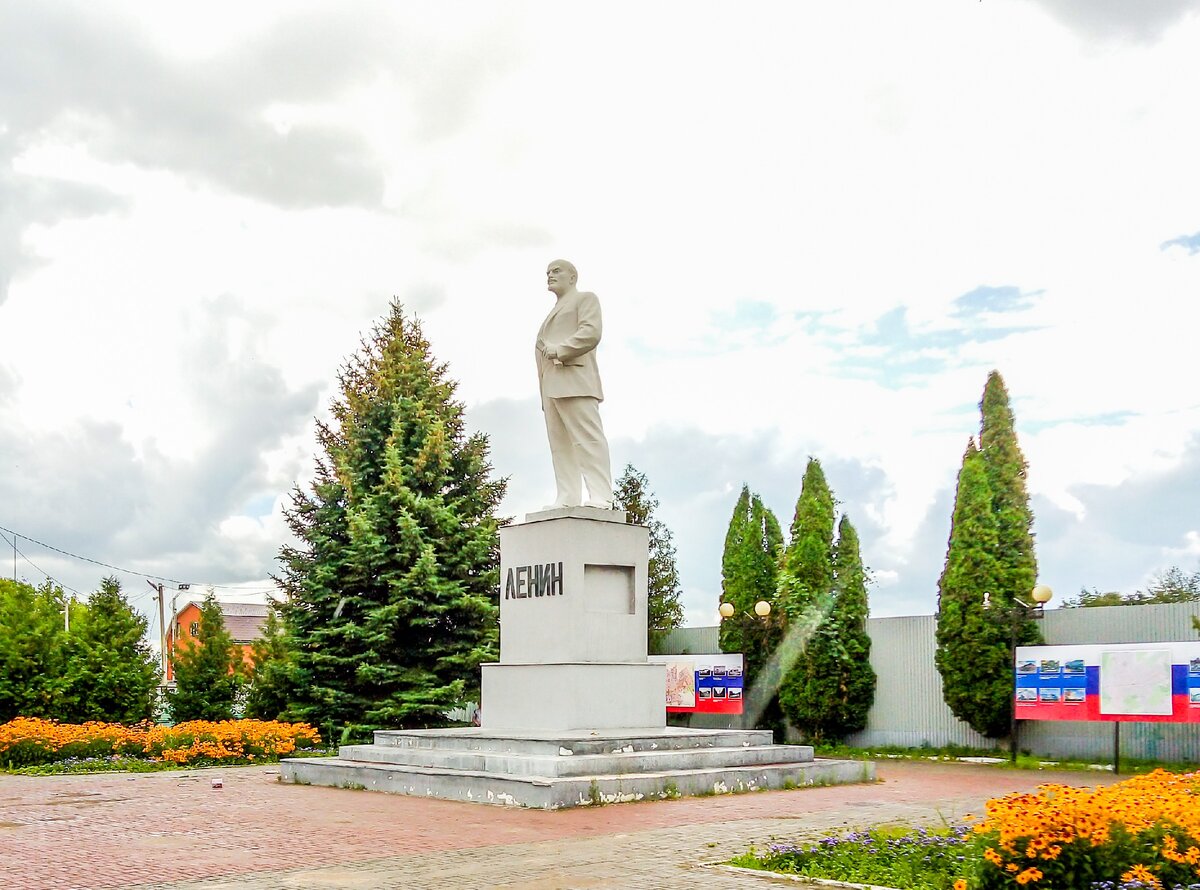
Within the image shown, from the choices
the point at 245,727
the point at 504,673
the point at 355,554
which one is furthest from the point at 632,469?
the point at 504,673

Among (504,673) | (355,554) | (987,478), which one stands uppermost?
(987,478)

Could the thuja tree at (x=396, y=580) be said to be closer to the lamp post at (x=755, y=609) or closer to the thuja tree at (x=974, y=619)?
the lamp post at (x=755, y=609)

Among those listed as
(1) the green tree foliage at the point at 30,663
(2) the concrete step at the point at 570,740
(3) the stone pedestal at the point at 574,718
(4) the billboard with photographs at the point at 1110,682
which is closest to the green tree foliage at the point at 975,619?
(4) the billboard with photographs at the point at 1110,682

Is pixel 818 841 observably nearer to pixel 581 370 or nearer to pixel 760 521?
pixel 581 370

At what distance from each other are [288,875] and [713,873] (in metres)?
2.64

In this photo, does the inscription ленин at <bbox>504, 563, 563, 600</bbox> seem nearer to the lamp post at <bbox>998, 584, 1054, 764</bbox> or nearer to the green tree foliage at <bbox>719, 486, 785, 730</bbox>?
the lamp post at <bbox>998, 584, 1054, 764</bbox>

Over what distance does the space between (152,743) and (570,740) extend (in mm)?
8382

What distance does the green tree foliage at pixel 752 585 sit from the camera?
22031 millimetres

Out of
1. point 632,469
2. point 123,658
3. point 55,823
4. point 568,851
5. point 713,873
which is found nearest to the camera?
point 713,873

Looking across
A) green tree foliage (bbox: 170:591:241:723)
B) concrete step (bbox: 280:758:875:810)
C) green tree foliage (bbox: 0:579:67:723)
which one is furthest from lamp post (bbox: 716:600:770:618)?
green tree foliage (bbox: 0:579:67:723)

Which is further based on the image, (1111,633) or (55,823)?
(1111,633)

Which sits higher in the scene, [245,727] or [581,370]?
[581,370]

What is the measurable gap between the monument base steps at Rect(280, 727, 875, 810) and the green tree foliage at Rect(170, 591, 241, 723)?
903 cm

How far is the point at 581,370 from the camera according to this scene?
1473cm
